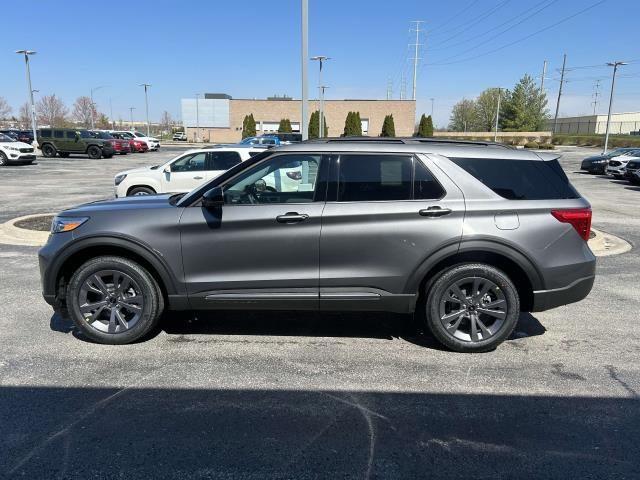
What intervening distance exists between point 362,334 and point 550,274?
1.77 metres

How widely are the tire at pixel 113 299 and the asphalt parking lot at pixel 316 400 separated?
0.16m

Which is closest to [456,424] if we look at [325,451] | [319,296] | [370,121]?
[325,451]

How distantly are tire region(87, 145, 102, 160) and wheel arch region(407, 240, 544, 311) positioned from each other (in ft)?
111

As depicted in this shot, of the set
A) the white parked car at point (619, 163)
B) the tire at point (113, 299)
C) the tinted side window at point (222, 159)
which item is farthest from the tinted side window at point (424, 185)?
the white parked car at point (619, 163)

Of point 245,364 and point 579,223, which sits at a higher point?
point 579,223

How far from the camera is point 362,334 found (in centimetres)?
481

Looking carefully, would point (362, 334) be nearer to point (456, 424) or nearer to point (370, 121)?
point (456, 424)

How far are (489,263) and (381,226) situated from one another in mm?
1032

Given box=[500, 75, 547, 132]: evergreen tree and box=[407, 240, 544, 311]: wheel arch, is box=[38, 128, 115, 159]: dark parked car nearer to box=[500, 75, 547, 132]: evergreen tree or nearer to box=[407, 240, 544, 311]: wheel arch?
box=[407, 240, 544, 311]: wheel arch

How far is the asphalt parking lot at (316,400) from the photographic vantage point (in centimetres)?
287

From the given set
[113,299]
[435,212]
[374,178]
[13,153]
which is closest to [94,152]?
[13,153]

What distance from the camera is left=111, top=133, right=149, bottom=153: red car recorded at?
4188cm

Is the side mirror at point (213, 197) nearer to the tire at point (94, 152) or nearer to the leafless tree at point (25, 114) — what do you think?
the tire at point (94, 152)

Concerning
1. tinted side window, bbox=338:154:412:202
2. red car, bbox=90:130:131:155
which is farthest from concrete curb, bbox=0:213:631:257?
red car, bbox=90:130:131:155
